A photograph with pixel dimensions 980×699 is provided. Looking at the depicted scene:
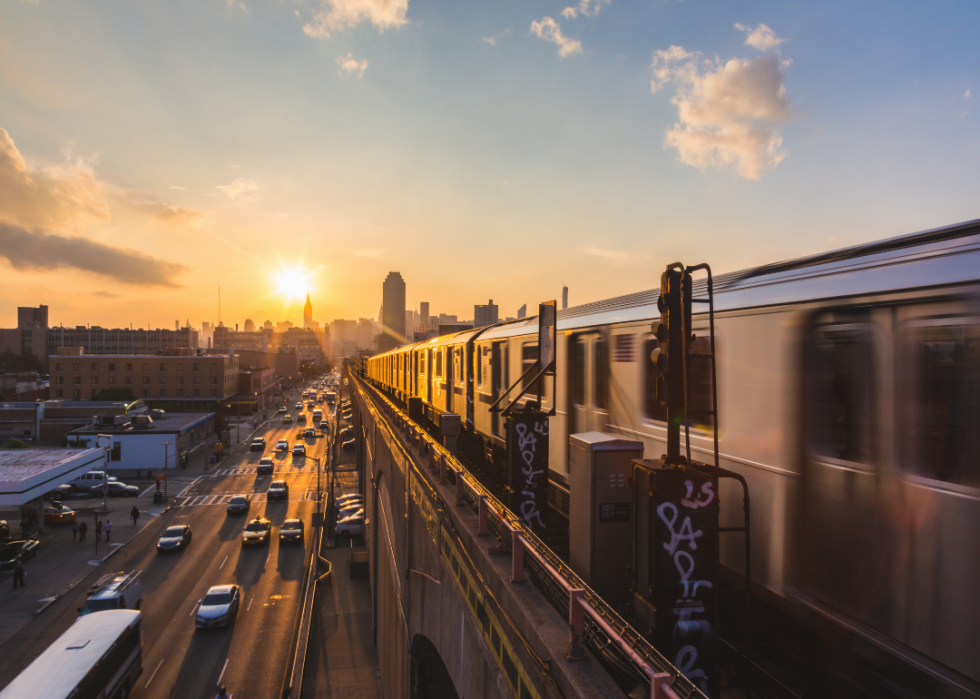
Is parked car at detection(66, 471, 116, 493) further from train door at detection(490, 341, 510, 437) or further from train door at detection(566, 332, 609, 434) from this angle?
train door at detection(566, 332, 609, 434)

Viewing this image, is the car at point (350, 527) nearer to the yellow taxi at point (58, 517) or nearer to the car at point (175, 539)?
the car at point (175, 539)

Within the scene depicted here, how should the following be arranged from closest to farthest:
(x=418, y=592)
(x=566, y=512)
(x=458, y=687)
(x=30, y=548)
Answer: (x=458, y=687), (x=566, y=512), (x=418, y=592), (x=30, y=548)

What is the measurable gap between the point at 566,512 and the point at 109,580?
21.7 m

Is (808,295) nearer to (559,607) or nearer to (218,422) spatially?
(559,607)

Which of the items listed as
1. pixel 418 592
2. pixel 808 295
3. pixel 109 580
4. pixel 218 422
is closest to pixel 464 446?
pixel 418 592

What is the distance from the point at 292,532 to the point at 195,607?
27.1 feet

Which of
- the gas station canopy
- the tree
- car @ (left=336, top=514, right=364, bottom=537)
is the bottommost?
car @ (left=336, top=514, right=364, bottom=537)

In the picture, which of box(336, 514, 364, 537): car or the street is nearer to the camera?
the street

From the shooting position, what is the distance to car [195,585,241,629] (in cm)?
1895

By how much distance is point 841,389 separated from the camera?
13.6 ft

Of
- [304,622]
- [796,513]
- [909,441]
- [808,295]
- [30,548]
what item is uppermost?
[808,295]

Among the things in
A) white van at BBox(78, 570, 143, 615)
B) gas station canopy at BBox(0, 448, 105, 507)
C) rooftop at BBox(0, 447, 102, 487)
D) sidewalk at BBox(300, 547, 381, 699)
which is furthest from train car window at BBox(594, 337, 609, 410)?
rooftop at BBox(0, 447, 102, 487)

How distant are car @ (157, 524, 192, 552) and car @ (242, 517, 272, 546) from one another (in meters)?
2.90

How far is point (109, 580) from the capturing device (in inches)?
795
